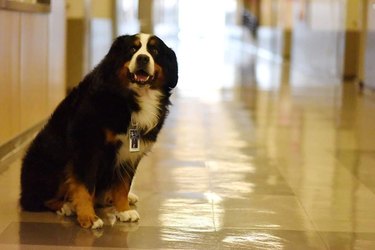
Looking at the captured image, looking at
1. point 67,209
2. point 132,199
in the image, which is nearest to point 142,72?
point 67,209

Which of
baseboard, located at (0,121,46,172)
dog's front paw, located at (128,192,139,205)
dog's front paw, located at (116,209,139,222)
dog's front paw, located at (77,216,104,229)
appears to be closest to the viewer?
dog's front paw, located at (77,216,104,229)

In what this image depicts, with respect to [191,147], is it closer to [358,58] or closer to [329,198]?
[329,198]

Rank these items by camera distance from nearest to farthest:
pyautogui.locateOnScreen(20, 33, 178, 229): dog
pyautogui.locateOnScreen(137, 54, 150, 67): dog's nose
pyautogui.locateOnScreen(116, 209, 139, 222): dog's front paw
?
pyautogui.locateOnScreen(137, 54, 150, 67): dog's nose < pyautogui.locateOnScreen(20, 33, 178, 229): dog < pyautogui.locateOnScreen(116, 209, 139, 222): dog's front paw

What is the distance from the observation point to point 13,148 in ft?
20.8

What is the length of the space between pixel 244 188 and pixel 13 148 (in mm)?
2219

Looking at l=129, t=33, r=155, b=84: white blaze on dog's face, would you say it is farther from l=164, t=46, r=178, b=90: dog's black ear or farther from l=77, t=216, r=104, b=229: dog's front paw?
l=77, t=216, r=104, b=229: dog's front paw

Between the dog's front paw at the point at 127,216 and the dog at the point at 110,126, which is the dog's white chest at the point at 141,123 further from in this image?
the dog's front paw at the point at 127,216

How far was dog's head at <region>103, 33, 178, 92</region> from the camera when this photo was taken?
13.0 feet

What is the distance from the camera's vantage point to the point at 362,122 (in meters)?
9.00

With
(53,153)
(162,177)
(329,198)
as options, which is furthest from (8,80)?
(329,198)

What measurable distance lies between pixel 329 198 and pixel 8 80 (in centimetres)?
290

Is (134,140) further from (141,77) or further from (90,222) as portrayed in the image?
(90,222)

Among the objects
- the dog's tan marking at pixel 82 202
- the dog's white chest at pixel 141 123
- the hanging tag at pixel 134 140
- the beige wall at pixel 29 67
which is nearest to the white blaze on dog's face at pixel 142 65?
the dog's white chest at pixel 141 123

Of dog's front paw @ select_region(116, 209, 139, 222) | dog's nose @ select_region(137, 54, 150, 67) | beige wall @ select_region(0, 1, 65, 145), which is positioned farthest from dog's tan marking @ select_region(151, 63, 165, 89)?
beige wall @ select_region(0, 1, 65, 145)
